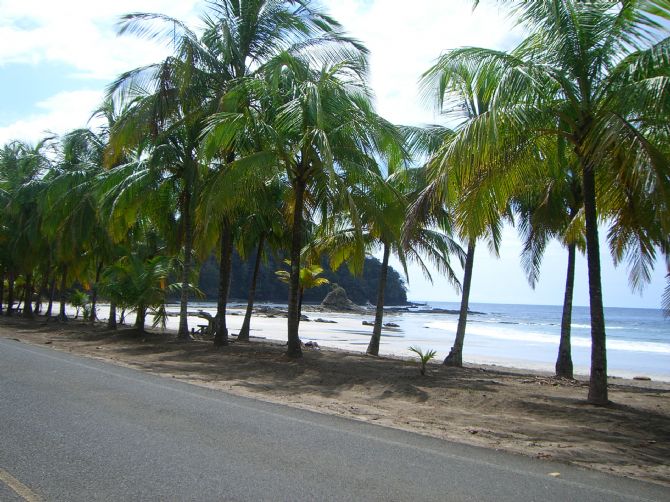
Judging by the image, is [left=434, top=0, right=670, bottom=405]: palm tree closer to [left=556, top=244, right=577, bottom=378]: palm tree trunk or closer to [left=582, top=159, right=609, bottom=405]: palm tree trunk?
[left=582, top=159, right=609, bottom=405]: palm tree trunk

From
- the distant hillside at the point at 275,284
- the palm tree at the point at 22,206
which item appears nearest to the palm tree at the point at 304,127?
the palm tree at the point at 22,206

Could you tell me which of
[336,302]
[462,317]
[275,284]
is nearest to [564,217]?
[462,317]

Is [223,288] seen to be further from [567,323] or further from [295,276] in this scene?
[567,323]

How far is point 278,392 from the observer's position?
33.0ft

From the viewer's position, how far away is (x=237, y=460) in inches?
210

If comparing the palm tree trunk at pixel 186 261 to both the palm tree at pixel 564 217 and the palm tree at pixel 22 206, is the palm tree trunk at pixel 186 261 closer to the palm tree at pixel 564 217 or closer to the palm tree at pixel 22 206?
the palm tree at pixel 564 217

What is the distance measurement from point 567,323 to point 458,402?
19.0 ft

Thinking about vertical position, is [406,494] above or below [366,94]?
below

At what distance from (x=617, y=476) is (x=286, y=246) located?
56.1ft

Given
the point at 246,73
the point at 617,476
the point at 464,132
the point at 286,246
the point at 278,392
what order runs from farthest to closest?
the point at 286,246, the point at 246,73, the point at 278,392, the point at 464,132, the point at 617,476

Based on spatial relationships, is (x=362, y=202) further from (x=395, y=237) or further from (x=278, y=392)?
(x=278, y=392)

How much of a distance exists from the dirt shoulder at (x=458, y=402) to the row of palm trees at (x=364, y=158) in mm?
979

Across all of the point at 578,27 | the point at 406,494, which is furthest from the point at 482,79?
the point at 406,494

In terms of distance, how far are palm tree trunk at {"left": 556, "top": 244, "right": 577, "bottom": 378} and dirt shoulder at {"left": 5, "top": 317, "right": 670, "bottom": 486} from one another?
1419 millimetres
